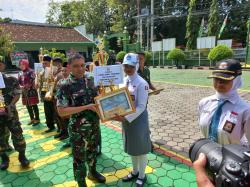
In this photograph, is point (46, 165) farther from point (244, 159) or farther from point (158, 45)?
point (158, 45)

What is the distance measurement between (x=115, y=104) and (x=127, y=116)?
302 mm

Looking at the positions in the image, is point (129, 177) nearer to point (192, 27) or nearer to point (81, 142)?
point (81, 142)

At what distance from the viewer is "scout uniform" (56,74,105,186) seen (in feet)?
8.91

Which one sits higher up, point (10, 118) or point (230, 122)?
point (230, 122)

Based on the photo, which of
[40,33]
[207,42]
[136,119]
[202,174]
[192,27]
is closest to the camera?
[202,174]

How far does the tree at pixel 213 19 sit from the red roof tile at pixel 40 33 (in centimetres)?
1523

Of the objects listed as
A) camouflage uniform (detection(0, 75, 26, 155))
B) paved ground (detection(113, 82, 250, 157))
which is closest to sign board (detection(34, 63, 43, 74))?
camouflage uniform (detection(0, 75, 26, 155))

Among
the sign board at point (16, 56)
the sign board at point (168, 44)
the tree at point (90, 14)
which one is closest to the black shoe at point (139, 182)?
the sign board at point (168, 44)

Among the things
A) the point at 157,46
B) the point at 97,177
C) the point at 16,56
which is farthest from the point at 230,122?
the point at 16,56

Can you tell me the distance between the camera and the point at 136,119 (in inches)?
117

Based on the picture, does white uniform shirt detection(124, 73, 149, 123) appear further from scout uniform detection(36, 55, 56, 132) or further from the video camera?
scout uniform detection(36, 55, 56, 132)

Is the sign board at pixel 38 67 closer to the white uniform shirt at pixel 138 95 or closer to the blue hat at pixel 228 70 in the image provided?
the white uniform shirt at pixel 138 95

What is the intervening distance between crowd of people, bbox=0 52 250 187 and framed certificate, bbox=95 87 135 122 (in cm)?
9

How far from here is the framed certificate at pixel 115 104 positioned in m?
2.53
